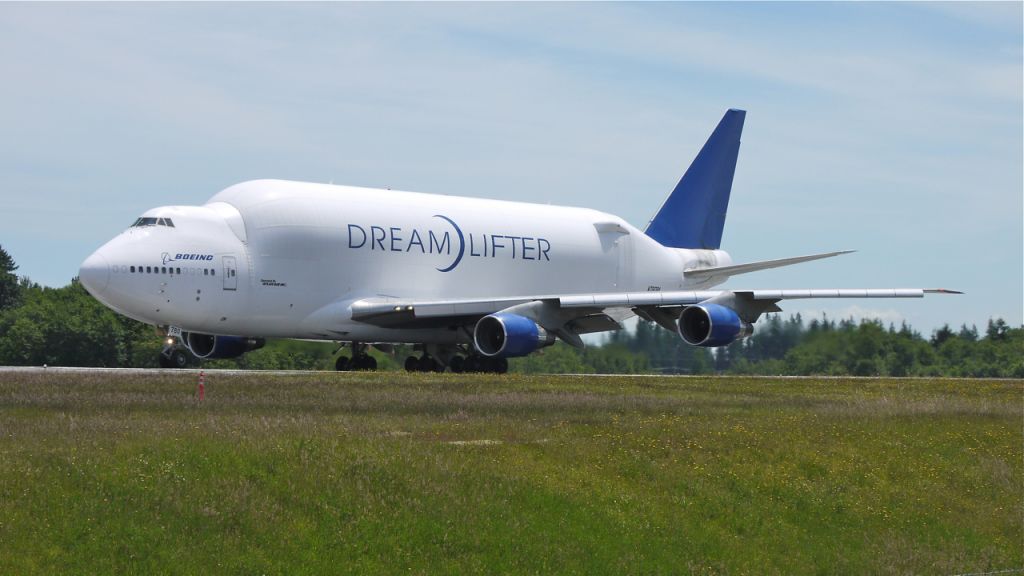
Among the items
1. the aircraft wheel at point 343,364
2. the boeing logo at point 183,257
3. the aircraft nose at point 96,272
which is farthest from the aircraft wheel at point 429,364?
the aircraft nose at point 96,272

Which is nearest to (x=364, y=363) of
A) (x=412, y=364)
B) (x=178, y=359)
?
(x=412, y=364)

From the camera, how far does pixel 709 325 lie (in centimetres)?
3881

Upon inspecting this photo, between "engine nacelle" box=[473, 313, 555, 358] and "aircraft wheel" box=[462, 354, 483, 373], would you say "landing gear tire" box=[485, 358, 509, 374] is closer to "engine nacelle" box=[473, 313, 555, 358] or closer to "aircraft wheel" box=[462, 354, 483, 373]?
"aircraft wheel" box=[462, 354, 483, 373]

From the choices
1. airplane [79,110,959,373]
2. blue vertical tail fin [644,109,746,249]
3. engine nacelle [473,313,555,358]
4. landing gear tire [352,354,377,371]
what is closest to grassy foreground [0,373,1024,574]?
airplane [79,110,959,373]

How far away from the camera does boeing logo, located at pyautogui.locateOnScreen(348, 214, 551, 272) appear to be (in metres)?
40.6

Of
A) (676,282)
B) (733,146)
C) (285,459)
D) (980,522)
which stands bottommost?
(980,522)

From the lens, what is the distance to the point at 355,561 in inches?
690

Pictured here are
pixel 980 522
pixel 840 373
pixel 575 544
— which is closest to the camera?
pixel 575 544

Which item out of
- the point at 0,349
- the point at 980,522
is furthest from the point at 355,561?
the point at 0,349

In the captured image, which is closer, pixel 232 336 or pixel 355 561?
pixel 355 561

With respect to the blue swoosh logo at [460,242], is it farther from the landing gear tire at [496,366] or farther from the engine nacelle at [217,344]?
the engine nacelle at [217,344]

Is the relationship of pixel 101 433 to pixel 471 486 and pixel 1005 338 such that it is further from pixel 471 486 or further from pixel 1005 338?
pixel 1005 338

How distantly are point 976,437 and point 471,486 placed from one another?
1338cm

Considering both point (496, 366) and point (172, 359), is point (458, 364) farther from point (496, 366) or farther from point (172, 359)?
point (172, 359)
